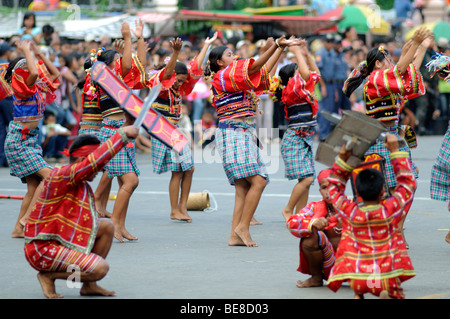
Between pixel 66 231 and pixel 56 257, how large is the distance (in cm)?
19

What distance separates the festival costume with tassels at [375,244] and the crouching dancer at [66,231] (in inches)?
63.8

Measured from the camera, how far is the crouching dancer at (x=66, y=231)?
5895 millimetres

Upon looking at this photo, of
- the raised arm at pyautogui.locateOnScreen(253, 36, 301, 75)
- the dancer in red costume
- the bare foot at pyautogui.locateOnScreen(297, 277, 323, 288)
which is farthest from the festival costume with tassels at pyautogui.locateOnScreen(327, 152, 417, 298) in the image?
the raised arm at pyautogui.locateOnScreen(253, 36, 301, 75)

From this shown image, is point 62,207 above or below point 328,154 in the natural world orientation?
below

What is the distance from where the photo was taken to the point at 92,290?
240 inches

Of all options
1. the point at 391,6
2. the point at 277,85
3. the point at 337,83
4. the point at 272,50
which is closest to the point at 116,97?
the point at 272,50

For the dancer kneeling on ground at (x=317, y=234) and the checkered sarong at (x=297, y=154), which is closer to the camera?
the dancer kneeling on ground at (x=317, y=234)

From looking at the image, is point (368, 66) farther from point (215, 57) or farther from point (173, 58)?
point (173, 58)

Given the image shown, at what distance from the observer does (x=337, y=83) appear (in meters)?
19.7

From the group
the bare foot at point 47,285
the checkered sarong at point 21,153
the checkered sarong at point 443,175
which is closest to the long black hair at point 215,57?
the checkered sarong at point 21,153

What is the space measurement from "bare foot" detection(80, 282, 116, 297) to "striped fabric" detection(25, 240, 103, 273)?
23 cm

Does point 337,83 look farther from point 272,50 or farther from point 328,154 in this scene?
point 328,154

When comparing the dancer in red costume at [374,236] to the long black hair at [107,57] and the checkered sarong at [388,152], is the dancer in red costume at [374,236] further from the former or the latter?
the long black hair at [107,57]

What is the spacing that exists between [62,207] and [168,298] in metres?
0.97
